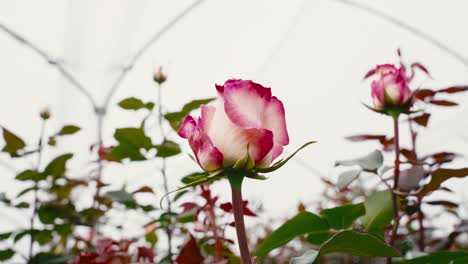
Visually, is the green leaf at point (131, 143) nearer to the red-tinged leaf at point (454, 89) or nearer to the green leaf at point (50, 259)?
the green leaf at point (50, 259)

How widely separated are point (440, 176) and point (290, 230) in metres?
0.20

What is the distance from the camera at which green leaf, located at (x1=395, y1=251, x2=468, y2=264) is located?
16.7 inches

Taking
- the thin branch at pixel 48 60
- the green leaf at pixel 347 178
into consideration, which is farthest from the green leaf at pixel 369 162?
Answer: the thin branch at pixel 48 60

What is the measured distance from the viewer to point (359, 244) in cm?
35

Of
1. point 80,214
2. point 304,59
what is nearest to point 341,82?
point 304,59

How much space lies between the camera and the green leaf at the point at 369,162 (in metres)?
0.61

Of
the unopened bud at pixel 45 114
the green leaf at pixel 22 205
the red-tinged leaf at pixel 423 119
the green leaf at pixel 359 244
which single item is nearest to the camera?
the green leaf at pixel 359 244

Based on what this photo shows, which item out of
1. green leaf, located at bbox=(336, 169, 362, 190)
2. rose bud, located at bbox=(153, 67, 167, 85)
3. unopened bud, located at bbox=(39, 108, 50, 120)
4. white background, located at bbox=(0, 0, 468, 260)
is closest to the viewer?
green leaf, located at bbox=(336, 169, 362, 190)

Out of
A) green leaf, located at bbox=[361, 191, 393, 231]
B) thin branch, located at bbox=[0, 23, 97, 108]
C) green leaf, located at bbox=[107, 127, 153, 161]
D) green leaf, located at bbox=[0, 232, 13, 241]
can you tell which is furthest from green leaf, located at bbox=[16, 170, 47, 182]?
thin branch, located at bbox=[0, 23, 97, 108]

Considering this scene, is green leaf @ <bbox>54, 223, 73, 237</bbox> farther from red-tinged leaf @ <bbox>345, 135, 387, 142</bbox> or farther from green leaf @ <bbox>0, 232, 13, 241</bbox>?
red-tinged leaf @ <bbox>345, 135, 387, 142</bbox>

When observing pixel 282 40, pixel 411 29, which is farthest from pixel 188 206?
pixel 282 40

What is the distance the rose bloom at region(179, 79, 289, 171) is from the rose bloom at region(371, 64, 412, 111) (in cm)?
30

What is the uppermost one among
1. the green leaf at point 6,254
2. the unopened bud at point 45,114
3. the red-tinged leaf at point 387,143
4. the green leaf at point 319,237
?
the unopened bud at point 45,114

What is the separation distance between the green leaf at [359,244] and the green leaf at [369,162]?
0.86ft
